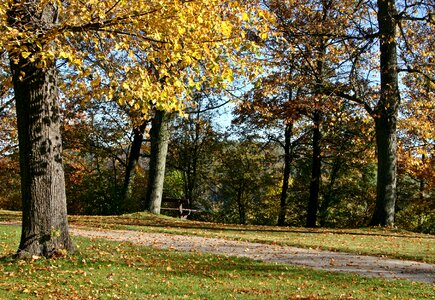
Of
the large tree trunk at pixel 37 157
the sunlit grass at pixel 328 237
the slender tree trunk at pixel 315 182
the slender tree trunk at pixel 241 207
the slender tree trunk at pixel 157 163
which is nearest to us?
the large tree trunk at pixel 37 157

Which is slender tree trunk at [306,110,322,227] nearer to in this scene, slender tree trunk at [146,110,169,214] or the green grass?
slender tree trunk at [146,110,169,214]

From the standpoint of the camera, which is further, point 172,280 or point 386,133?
point 386,133

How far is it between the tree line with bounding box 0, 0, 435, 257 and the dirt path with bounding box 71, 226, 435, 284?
9.40ft

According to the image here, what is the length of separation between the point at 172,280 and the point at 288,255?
4060 mm

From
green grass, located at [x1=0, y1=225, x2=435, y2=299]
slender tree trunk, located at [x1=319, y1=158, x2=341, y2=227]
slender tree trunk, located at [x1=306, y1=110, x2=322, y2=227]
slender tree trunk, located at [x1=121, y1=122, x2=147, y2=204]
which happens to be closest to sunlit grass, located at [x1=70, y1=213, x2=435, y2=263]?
green grass, located at [x1=0, y1=225, x2=435, y2=299]

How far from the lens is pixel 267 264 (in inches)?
376

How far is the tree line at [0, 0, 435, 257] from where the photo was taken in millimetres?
7613

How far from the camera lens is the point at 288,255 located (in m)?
11.0

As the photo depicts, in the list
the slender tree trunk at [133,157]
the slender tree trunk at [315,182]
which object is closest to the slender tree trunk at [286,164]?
the slender tree trunk at [315,182]

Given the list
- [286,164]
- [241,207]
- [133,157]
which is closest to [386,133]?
[286,164]

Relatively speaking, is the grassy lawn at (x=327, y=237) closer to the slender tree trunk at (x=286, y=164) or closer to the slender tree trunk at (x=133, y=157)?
the slender tree trunk at (x=133, y=157)

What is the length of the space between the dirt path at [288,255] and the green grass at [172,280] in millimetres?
815

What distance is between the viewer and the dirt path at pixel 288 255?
9.55 meters

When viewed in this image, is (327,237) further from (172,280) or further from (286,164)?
(286,164)
